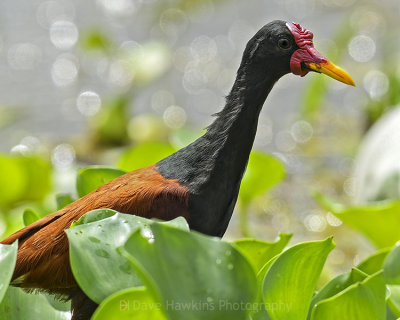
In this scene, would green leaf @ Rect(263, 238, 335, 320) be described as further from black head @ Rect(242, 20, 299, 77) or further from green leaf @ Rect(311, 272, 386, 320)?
black head @ Rect(242, 20, 299, 77)

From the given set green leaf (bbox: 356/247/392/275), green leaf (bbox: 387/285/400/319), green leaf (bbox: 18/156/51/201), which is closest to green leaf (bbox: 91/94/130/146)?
green leaf (bbox: 18/156/51/201)

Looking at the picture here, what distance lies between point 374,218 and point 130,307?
46.2 inches

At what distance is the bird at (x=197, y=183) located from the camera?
1.63 meters

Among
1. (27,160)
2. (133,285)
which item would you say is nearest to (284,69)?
(133,285)

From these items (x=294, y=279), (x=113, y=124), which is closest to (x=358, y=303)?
(x=294, y=279)

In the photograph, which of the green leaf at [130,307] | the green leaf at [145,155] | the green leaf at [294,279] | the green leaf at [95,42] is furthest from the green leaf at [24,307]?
the green leaf at [95,42]

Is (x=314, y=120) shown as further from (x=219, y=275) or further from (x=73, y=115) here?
(x=219, y=275)

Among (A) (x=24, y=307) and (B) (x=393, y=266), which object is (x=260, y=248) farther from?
(A) (x=24, y=307)

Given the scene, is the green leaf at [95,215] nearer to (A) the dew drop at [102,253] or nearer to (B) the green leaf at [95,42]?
(A) the dew drop at [102,253]

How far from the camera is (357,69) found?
16.0 ft

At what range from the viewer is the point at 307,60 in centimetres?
176

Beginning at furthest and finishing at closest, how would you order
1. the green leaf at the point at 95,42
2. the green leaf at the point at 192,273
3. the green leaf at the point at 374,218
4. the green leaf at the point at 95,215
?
the green leaf at the point at 95,42
the green leaf at the point at 374,218
the green leaf at the point at 95,215
the green leaf at the point at 192,273

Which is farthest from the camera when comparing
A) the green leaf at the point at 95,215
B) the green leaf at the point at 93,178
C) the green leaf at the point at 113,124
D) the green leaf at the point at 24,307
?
the green leaf at the point at 113,124

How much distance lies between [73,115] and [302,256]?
3.43 meters
